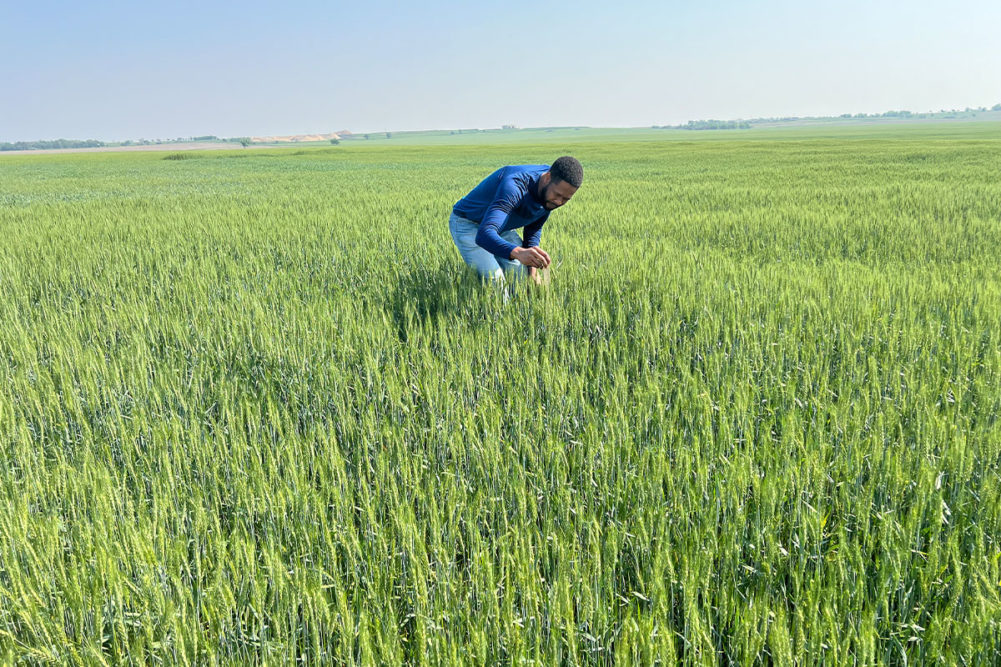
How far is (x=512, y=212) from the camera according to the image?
3600 millimetres

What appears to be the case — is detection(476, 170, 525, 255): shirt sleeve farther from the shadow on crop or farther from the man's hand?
the shadow on crop

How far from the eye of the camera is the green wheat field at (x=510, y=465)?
122cm

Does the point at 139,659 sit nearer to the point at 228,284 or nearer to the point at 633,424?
the point at 633,424

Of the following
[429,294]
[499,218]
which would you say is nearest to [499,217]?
[499,218]

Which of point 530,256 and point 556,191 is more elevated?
point 556,191

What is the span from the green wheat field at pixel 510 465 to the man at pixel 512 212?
11.5 inches

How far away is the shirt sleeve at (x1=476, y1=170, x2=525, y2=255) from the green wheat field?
369mm

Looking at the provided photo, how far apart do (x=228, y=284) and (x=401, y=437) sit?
3147mm

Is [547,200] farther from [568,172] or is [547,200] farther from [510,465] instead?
[510,465]

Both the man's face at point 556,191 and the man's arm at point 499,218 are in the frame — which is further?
the man's arm at point 499,218

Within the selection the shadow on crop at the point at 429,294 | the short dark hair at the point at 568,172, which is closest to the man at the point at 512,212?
the short dark hair at the point at 568,172

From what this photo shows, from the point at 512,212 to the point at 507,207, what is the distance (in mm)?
232

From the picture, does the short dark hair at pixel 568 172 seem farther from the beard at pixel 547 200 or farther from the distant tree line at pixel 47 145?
the distant tree line at pixel 47 145

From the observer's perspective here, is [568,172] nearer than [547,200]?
Yes
